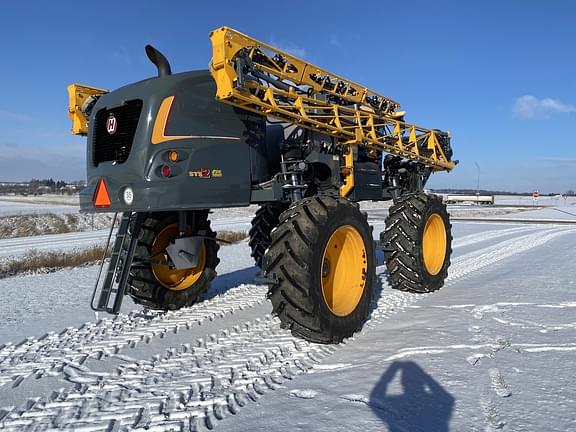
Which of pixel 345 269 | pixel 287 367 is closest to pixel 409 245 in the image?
pixel 345 269

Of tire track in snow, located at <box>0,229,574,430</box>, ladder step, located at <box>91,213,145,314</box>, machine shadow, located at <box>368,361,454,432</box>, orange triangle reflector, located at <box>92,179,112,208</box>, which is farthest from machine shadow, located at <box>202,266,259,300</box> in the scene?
machine shadow, located at <box>368,361,454,432</box>

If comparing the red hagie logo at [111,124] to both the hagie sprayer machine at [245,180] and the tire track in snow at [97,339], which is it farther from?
the tire track in snow at [97,339]

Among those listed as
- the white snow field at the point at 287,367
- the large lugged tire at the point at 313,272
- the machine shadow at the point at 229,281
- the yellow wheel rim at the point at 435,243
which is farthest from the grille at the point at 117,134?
the yellow wheel rim at the point at 435,243

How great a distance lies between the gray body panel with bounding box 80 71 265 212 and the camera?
4426 mm

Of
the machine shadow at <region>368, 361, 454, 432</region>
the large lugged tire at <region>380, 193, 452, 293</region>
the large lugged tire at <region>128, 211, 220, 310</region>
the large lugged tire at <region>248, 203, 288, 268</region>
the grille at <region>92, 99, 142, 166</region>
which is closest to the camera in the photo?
the machine shadow at <region>368, 361, 454, 432</region>

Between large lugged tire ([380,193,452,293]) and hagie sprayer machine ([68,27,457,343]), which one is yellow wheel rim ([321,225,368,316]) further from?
large lugged tire ([380,193,452,293])

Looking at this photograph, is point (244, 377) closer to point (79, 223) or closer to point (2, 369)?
point (2, 369)

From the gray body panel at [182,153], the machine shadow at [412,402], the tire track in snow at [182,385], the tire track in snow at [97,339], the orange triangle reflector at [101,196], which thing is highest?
the gray body panel at [182,153]

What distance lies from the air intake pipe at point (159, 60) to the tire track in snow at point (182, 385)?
2896mm

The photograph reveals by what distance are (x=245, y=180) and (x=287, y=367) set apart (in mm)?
2173

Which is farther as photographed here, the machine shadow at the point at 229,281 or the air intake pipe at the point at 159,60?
the machine shadow at the point at 229,281

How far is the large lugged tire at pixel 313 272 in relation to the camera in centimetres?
421

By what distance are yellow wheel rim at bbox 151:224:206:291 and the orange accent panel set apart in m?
1.67

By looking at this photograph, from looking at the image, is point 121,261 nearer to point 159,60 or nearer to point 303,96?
point 159,60
